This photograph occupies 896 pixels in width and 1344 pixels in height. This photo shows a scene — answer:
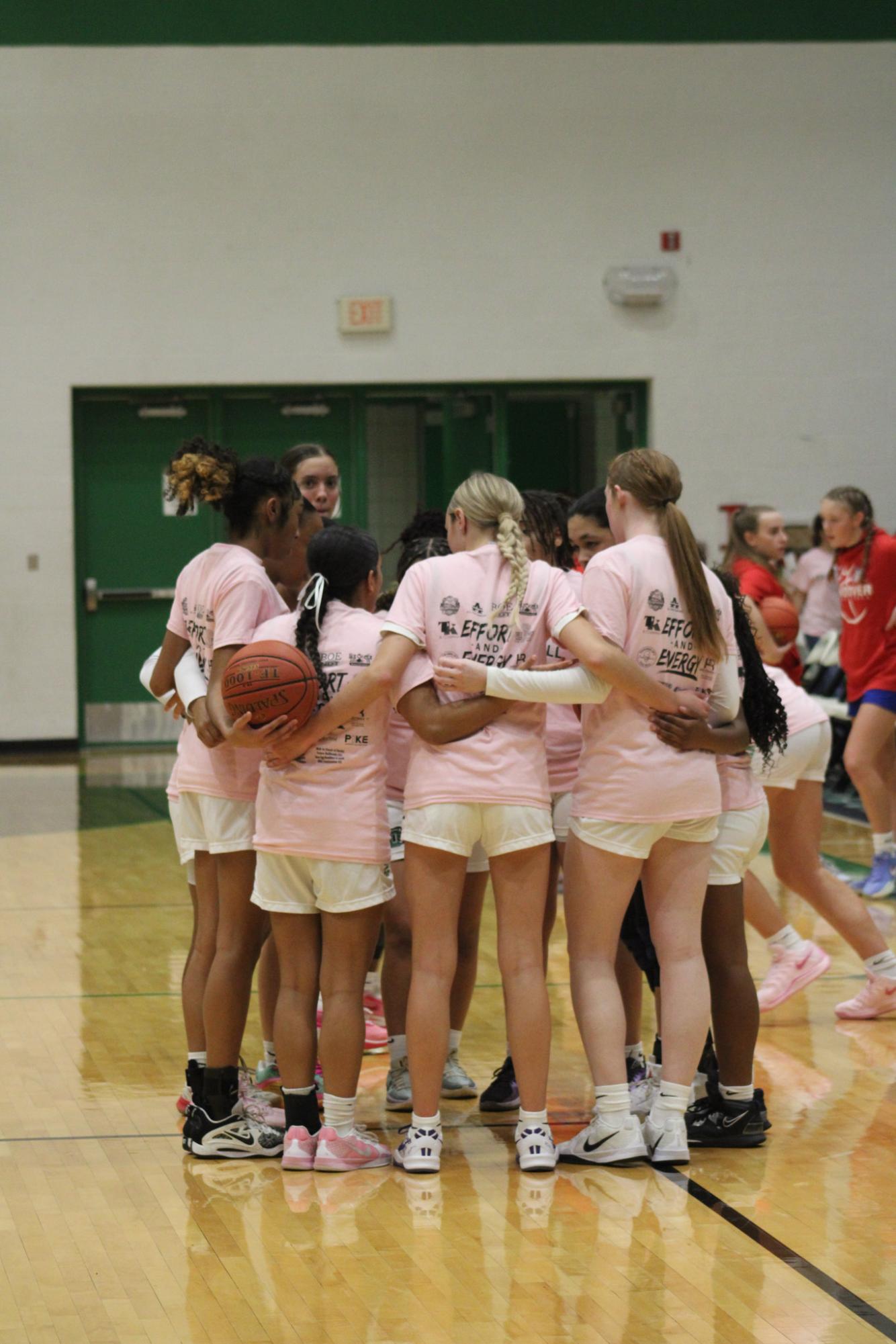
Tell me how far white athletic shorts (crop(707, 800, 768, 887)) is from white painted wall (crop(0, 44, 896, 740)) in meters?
8.86

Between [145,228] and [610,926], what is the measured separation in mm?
9777

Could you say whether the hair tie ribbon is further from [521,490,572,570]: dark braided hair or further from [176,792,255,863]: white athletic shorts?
[521,490,572,570]: dark braided hair

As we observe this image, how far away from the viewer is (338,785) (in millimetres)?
3582

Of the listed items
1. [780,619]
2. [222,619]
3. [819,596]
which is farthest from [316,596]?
[819,596]

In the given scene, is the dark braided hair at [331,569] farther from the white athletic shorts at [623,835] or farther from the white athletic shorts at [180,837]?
the white athletic shorts at [623,835]

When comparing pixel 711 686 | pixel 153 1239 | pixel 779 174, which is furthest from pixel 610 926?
pixel 779 174

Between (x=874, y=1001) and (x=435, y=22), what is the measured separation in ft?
31.2

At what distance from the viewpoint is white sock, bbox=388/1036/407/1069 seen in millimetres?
4098

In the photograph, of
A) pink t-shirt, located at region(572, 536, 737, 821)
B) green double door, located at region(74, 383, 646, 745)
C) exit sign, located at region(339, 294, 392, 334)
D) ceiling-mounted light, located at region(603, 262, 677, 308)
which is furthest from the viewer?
green double door, located at region(74, 383, 646, 745)

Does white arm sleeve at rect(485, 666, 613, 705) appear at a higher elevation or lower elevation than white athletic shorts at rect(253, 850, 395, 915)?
higher

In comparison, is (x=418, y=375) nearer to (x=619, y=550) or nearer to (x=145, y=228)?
(x=145, y=228)

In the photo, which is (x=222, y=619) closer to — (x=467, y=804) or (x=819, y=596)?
(x=467, y=804)

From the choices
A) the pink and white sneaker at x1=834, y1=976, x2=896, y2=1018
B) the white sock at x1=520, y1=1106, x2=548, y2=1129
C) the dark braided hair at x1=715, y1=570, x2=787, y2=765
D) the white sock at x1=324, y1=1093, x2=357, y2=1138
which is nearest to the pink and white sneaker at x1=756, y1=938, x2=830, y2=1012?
the pink and white sneaker at x1=834, y1=976, x2=896, y2=1018

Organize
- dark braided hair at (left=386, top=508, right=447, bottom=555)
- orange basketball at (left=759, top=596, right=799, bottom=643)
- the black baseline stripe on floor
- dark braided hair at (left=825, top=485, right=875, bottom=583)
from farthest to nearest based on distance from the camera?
dark braided hair at (left=825, top=485, right=875, bottom=583) → orange basketball at (left=759, top=596, right=799, bottom=643) → dark braided hair at (left=386, top=508, right=447, bottom=555) → the black baseline stripe on floor
